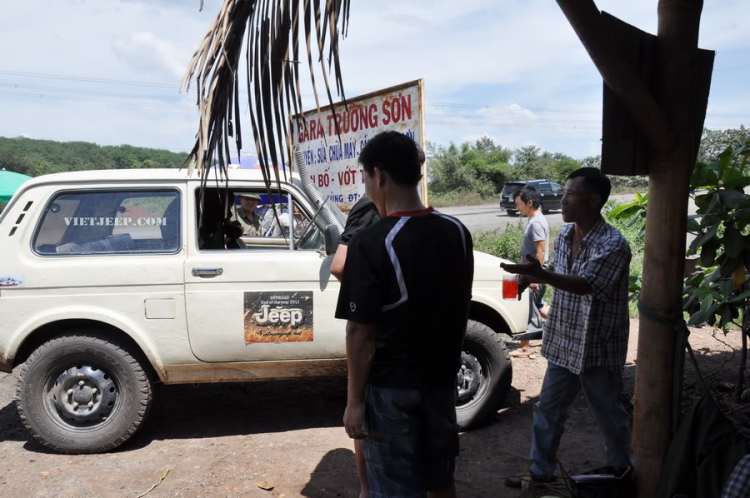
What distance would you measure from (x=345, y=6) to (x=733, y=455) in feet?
7.00

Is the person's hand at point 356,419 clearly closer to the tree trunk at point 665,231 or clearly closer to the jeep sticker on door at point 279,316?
the tree trunk at point 665,231

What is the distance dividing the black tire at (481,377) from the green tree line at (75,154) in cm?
5783

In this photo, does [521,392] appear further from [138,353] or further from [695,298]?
[138,353]

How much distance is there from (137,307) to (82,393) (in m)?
0.71

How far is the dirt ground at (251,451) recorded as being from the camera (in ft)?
12.8

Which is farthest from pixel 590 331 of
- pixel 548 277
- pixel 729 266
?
pixel 729 266

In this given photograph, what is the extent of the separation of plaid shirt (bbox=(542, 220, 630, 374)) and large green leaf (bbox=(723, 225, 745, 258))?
69 cm

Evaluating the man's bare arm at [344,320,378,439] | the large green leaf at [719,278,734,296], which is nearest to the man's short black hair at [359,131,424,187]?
the man's bare arm at [344,320,378,439]

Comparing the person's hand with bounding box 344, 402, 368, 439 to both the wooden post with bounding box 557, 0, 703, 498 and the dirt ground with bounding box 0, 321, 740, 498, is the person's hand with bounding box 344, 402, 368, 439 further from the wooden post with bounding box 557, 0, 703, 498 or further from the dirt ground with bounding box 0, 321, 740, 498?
the dirt ground with bounding box 0, 321, 740, 498

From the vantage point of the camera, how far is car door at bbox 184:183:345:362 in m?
4.41

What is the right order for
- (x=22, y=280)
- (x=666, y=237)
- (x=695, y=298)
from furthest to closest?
(x=22, y=280) → (x=695, y=298) → (x=666, y=237)

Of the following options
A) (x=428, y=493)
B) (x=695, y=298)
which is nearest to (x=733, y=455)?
(x=428, y=493)

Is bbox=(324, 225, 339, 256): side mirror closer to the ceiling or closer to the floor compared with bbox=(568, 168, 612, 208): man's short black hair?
closer to the floor

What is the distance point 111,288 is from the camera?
14.3 feet
